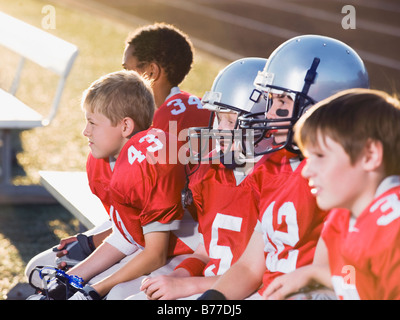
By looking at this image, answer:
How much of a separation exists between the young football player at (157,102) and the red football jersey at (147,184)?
31 centimetres

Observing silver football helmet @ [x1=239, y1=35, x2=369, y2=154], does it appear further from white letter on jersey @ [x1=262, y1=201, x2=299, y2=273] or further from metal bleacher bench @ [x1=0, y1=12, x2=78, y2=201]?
metal bleacher bench @ [x1=0, y1=12, x2=78, y2=201]

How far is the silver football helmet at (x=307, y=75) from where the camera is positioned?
2.77 metres

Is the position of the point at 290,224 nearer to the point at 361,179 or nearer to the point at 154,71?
the point at 361,179

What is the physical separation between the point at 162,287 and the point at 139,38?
6.23ft

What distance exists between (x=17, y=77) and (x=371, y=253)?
5.72 meters

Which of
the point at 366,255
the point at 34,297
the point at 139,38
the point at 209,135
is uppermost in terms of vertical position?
the point at 139,38

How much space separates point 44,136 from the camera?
8.85 metres

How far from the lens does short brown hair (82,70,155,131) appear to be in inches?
127

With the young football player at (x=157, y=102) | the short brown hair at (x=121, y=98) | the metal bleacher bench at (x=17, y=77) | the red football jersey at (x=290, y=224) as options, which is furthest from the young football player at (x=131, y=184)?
the metal bleacher bench at (x=17, y=77)

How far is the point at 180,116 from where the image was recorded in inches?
156

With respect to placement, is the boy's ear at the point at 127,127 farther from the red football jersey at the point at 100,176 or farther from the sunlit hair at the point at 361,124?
the sunlit hair at the point at 361,124

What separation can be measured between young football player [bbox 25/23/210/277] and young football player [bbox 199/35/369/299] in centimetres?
92

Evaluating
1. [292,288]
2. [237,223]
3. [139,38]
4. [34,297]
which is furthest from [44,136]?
[292,288]

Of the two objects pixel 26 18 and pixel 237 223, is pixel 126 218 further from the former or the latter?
pixel 26 18
